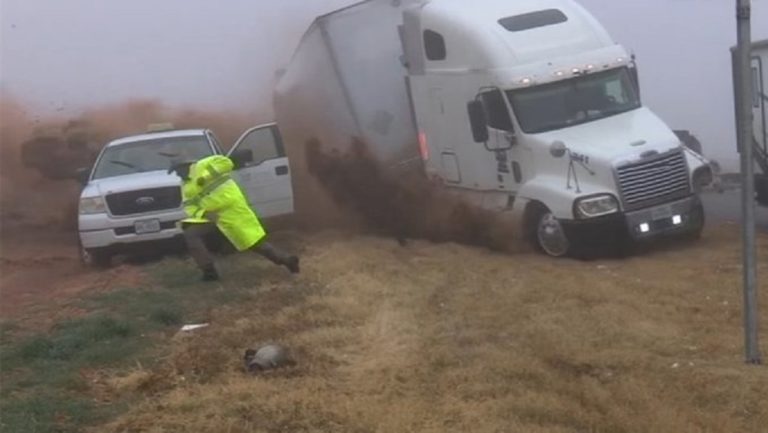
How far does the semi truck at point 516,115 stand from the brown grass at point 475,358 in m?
2.00

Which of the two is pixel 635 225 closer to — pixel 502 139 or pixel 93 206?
pixel 502 139

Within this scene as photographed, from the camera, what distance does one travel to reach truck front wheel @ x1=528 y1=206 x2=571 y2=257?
1783 cm

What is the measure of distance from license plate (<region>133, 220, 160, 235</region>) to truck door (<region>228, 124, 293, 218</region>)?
1327 mm

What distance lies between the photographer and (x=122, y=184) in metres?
20.1

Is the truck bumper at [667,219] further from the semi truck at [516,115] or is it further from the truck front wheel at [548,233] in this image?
the truck front wheel at [548,233]

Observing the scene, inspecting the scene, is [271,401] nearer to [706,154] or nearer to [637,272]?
[637,272]

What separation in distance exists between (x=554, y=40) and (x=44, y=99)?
14557 mm

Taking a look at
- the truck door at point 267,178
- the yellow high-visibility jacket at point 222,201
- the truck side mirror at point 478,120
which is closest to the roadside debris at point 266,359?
the yellow high-visibility jacket at point 222,201

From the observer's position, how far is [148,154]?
21.2 meters

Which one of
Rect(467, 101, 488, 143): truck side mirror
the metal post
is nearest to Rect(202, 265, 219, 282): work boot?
Rect(467, 101, 488, 143): truck side mirror

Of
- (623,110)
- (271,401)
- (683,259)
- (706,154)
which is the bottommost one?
(706,154)

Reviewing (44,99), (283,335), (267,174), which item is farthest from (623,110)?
(44,99)

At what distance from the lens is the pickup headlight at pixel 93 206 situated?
2000 centimetres

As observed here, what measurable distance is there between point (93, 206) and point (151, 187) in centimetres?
83
